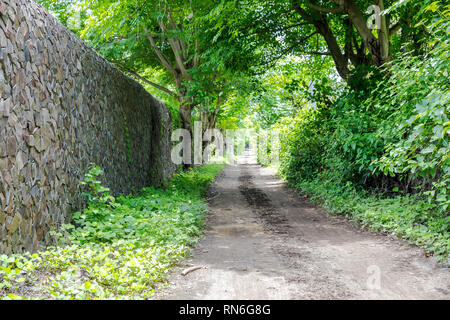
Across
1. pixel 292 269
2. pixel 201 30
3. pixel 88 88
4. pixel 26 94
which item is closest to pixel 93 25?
pixel 201 30

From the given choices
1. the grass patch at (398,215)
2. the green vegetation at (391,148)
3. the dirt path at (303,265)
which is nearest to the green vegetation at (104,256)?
the dirt path at (303,265)

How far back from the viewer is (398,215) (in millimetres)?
6523

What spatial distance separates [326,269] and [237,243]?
1757 millimetres

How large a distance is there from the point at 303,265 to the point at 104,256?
8.08 feet

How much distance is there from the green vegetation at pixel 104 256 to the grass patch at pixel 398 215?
10.6ft

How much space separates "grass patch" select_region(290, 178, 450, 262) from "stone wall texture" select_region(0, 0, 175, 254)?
506cm

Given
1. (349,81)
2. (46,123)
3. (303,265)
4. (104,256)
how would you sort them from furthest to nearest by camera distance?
1. (349,81)
2. (46,123)
3. (303,265)
4. (104,256)

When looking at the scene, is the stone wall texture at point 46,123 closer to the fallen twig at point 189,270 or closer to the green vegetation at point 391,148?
the fallen twig at point 189,270

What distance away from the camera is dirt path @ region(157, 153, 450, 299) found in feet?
12.4

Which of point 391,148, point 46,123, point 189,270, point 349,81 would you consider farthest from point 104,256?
point 349,81

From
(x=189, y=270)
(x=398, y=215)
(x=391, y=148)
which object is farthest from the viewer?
(x=398, y=215)

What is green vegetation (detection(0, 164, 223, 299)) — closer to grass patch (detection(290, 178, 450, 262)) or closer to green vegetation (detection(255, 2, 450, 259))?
grass patch (detection(290, 178, 450, 262))

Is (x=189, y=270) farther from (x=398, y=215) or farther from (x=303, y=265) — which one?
(x=398, y=215)

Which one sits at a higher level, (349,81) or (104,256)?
(349,81)
